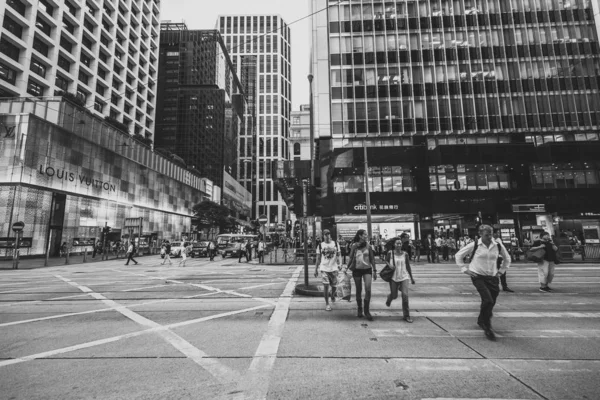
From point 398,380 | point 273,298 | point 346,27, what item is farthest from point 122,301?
point 346,27

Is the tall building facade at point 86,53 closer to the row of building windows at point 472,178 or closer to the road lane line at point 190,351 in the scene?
the road lane line at point 190,351

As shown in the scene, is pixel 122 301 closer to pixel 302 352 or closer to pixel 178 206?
pixel 302 352

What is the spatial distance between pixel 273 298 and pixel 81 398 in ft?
17.7

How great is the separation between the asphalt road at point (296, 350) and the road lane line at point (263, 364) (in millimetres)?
20

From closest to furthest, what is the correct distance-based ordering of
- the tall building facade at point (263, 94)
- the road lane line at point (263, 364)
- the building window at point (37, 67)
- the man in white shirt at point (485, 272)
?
1. the road lane line at point (263, 364)
2. the man in white shirt at point (485, 272)
3. the building window at point (37, 67)
4. the tall building facade at point (263, 94)

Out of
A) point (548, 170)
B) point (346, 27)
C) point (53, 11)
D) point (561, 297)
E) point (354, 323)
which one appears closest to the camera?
point (354, 323)

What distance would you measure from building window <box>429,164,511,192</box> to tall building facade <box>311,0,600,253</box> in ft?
0.36

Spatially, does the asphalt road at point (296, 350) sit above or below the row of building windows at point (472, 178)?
below

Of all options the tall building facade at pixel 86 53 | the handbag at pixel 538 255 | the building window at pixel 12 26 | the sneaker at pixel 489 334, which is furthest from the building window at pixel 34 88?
the handbag at pixel 538 255

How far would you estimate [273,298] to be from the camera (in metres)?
8.18

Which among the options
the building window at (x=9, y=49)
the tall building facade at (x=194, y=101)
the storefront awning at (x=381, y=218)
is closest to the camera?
the storefront awning at (x=381, y=218)

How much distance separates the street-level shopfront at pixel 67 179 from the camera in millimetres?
27875

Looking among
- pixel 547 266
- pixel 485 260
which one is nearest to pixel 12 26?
pixel 485 260

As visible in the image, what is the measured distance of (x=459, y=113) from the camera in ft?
115
